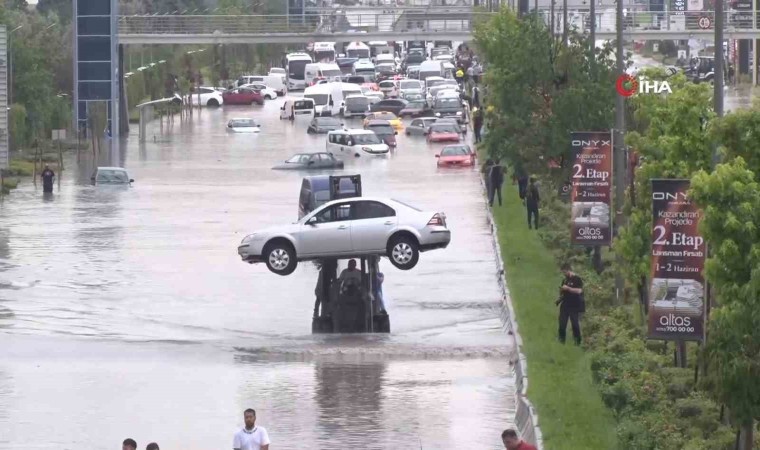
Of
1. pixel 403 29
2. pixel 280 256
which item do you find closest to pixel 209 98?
pixel 403 29

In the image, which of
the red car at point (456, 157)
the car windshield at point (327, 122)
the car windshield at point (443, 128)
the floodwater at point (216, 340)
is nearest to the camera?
the floodwater at point (216, 340)

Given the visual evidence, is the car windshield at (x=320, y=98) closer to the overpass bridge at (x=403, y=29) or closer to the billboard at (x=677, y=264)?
the overpass bridge at (x=403, y=29)

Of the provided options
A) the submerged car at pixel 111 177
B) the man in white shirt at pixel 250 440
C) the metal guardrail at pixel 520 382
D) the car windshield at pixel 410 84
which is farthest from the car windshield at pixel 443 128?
the man in white shirt at pixel 250 440

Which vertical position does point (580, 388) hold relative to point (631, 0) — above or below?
below

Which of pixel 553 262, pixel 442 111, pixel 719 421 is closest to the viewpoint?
pixel 719 421

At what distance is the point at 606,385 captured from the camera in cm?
2106

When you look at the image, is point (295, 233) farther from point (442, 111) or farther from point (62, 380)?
point (442, 111)

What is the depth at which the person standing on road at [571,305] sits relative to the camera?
2580cm

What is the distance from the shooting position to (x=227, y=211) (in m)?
51.1

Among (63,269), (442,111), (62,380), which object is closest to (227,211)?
(63,269)

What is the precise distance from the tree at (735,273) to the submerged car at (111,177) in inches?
1817

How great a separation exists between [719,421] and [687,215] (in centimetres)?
234

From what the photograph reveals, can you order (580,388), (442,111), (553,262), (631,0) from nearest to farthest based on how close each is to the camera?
(580,388) → (553,262) → (442,111) → (631,0)
